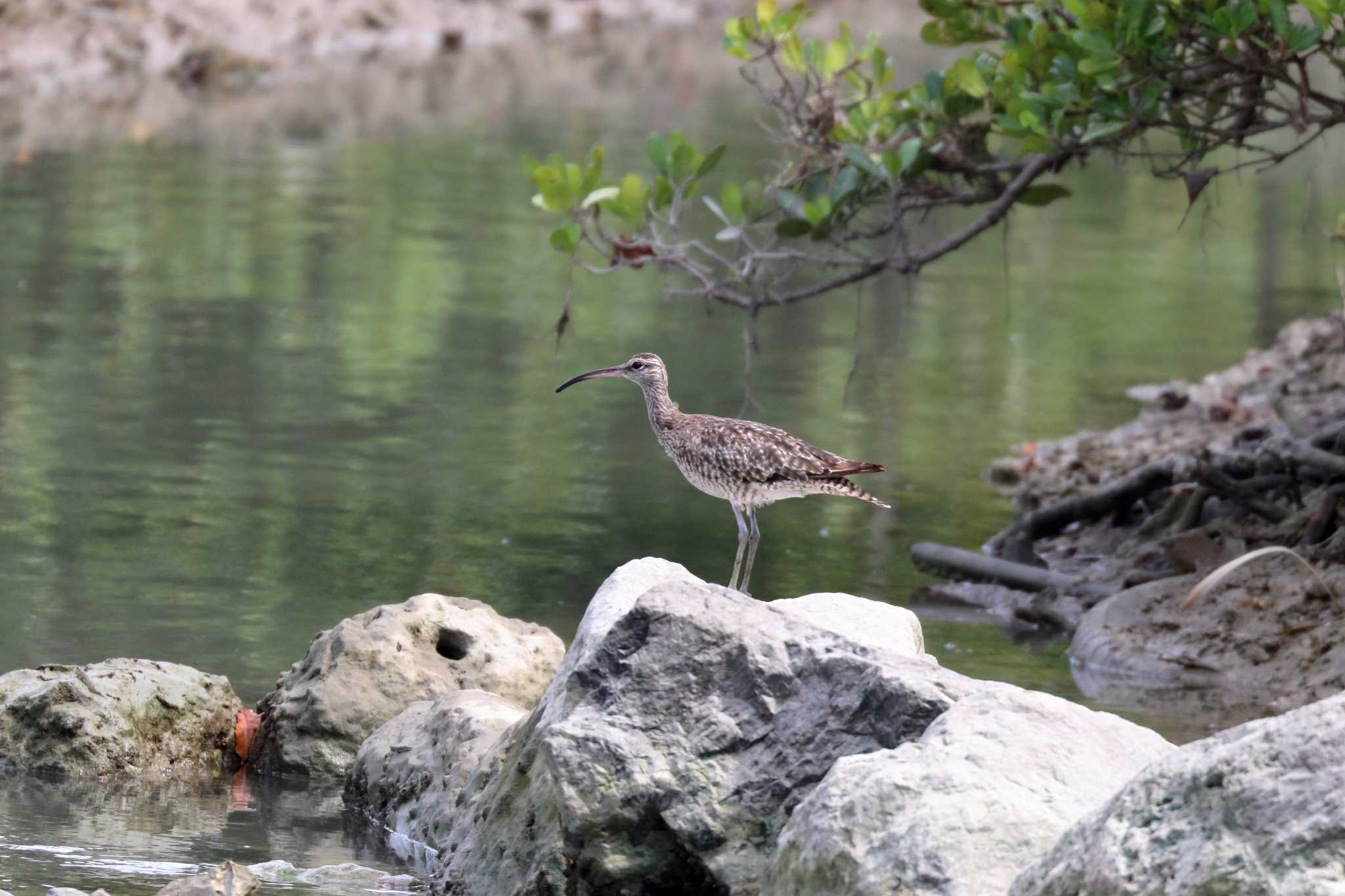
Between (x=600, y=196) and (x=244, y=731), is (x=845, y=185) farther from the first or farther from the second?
(x=244, y=731)

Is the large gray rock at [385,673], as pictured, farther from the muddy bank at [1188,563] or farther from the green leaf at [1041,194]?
the green leaf at [1041,194]

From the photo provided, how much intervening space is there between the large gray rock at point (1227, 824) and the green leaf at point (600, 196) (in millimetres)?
6719

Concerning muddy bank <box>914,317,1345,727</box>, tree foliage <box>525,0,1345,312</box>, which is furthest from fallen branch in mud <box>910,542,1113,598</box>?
tree foliage <box>525,0,1345,312</box>

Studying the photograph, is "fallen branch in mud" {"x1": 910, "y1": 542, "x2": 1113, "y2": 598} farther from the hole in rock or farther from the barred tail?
the hole in rock

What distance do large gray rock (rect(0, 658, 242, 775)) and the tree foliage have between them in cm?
350

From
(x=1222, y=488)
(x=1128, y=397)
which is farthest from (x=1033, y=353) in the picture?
(x=1222, y=488)

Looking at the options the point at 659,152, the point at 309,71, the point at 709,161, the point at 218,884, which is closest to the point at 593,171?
the point at 659,152

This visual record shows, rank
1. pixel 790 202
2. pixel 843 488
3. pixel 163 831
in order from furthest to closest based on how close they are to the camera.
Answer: pixel 790 202 → pixel 843 488 → pixel 163 831

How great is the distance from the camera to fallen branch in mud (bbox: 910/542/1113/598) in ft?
39.1

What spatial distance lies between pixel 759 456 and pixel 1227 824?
4.17m

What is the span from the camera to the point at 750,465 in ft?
29.2

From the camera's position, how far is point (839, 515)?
14336 mm

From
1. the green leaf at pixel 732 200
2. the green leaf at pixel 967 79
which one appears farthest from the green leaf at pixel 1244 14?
the green leaf at pixel 732 200

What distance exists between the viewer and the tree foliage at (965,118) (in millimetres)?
10320
